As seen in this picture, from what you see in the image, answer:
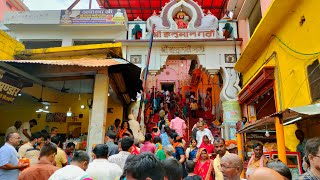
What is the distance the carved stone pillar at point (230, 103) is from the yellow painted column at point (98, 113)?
6.39 m

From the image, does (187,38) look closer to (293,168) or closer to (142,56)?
(142,56)

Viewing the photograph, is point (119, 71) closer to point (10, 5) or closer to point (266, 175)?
point (266, 175)

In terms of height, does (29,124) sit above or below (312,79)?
below

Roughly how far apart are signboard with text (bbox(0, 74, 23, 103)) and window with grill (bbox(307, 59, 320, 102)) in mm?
8178

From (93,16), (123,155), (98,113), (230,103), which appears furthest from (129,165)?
(93,16)

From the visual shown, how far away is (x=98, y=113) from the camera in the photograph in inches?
306

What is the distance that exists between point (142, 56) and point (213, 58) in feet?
11.8

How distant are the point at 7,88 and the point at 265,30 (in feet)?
27.0

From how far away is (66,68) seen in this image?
26.3 ft

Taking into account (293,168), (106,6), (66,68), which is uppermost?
(106,6)

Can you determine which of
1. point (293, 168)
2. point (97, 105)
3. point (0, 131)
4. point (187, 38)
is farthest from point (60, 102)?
point (293, 168)

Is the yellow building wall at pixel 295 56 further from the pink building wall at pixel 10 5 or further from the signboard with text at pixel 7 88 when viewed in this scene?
the pink building wall at pixel 10 5

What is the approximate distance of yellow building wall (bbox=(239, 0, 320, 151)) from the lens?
21.2ft

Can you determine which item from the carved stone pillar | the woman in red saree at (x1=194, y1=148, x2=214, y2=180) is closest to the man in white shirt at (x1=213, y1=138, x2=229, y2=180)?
the woman in red saree at (x1=194, y1=148, x2=214, y2=180)
